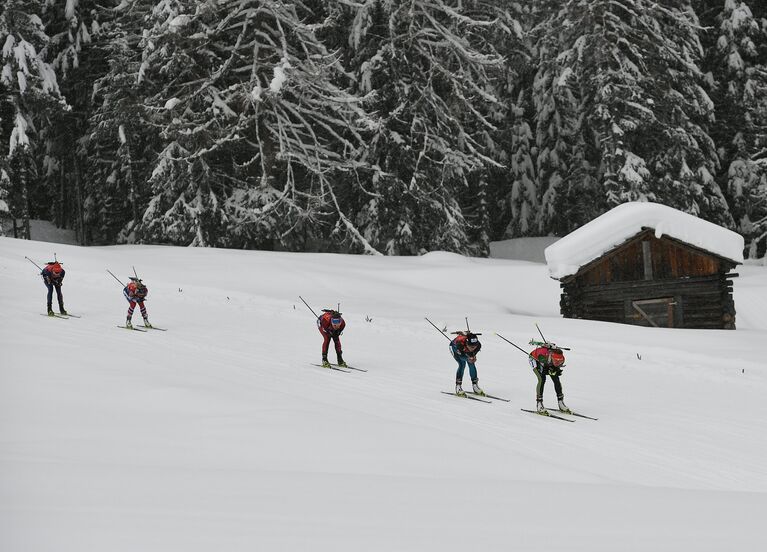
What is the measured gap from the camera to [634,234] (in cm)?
2138

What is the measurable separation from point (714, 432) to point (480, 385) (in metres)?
4.07

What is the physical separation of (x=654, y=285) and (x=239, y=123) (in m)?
17.5

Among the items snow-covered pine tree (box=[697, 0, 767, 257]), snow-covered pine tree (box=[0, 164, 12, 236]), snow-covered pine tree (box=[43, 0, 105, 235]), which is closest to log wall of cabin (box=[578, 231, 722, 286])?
snow-covered pine tree (box=[697, 0, 767, 257])

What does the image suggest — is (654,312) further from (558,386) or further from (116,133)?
(116,133)

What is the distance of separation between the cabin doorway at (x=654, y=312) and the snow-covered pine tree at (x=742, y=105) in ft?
53.5

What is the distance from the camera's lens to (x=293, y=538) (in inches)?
181

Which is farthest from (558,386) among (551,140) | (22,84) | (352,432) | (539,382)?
(551,140)


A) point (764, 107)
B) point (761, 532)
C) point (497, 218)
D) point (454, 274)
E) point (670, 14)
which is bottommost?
point (761, 532)

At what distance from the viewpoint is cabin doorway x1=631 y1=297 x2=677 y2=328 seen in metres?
21.6

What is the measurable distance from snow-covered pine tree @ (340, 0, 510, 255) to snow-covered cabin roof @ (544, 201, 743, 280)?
11.6 m

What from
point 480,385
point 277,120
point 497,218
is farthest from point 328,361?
point 497,218

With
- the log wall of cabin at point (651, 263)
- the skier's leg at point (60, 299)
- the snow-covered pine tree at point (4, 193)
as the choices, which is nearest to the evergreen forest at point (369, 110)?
the snow-covered pine tree at point (4, 193)

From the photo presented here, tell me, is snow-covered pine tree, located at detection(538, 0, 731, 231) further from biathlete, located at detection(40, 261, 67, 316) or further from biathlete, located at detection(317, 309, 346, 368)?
biathlete, located at detection(40, 261, 67, 316)

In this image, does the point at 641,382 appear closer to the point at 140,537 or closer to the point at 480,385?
the point at 480,385
